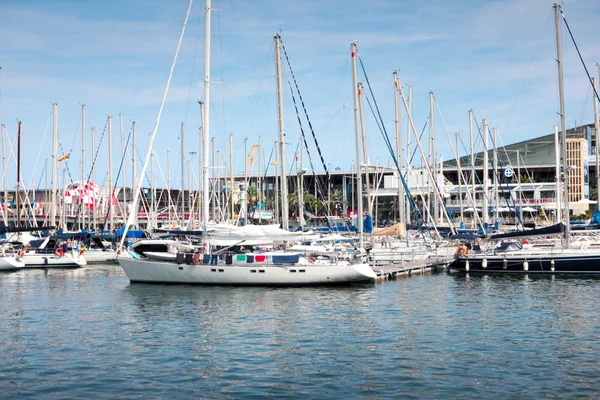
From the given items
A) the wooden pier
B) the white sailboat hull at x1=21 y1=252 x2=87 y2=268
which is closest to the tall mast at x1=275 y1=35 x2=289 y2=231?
the wooden pier

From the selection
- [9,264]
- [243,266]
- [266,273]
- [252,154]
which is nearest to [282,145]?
[243,266]

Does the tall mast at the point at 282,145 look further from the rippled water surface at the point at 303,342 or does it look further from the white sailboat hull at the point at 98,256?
the white sailboat hull at the point at 98,256

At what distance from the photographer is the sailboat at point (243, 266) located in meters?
40.7

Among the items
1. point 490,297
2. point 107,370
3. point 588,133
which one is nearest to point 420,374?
point 107,370

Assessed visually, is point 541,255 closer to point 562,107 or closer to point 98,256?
point 562,107

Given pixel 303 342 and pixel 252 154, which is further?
pixel 252 154

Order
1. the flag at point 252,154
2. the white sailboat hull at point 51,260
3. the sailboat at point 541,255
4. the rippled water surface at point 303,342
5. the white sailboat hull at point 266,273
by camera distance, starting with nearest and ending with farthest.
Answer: the rippled water surface at point 303,342
the white sailboat hull at point 266,273
the sailboat at point 541,255
the white sailboat hull at point 51,260
the flag at point 252,154

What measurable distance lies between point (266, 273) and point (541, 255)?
769 inches

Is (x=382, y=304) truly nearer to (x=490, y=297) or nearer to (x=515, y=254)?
(x=490, y=297)

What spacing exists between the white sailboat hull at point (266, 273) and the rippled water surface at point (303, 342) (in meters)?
0.80

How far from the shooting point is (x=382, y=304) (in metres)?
35.1

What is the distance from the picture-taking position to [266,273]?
40.8 meters

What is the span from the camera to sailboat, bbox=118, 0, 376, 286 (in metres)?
40.7

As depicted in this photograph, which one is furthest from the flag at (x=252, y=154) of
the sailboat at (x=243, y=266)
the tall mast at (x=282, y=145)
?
the sailboat at (x=243, y=266)
